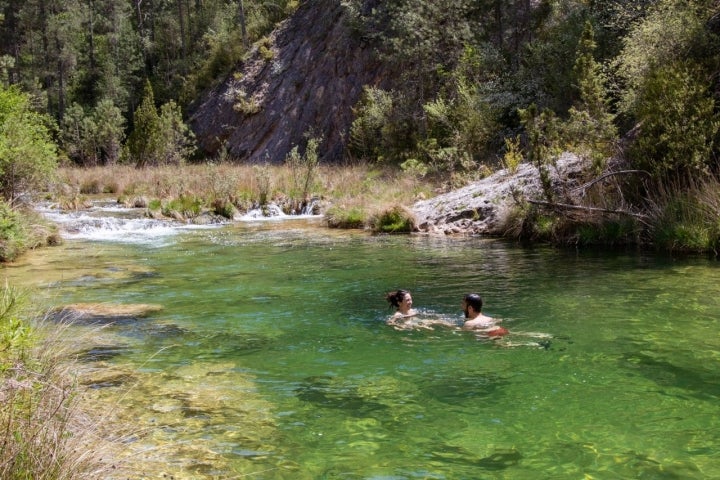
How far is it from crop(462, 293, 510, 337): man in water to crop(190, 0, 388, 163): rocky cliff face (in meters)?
33.6

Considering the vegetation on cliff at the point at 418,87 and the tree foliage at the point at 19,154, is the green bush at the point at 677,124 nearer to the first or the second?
the vegetation on cliff at the point at 418,87

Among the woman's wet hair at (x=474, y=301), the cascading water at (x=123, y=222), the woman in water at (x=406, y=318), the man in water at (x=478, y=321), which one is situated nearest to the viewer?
the man in water at (x=478, y=321)

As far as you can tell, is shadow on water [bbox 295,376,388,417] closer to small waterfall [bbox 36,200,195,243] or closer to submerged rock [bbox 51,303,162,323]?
submerged rock [bbox 51,303,162,323]

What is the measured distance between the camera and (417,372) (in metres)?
6.96

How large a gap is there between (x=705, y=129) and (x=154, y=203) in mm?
19083

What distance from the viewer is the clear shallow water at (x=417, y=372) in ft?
16.1

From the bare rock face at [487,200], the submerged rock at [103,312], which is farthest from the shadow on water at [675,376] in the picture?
the bare rock face at [487,200]

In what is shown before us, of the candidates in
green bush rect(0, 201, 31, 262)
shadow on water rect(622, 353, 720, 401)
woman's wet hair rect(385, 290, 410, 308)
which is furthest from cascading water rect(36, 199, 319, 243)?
shadow on water rect(622, 353, 720, 401)

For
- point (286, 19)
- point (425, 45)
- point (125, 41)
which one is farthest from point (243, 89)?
→ point (125, 41)

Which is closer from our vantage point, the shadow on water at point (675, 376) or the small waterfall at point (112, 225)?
the shadow on water at point (675, 376)

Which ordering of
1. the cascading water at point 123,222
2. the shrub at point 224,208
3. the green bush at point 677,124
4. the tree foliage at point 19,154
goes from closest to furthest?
the green bush at point 677,124, the tree foliage at point 19,154, the cascading water at point 123,222, the shrub at point 224,208

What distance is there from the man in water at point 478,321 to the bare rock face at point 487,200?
898cm

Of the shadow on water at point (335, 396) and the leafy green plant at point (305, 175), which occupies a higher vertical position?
the leafy green plant at point (305, 175)

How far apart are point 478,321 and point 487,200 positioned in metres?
11.4
